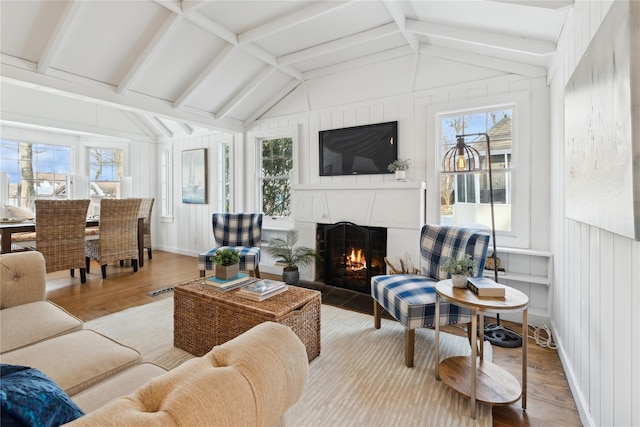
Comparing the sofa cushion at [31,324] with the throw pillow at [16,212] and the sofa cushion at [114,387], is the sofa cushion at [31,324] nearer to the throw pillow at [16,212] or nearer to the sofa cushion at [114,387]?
the sofa cushion at [114,387]

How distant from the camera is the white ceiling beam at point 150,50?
293 centimetres

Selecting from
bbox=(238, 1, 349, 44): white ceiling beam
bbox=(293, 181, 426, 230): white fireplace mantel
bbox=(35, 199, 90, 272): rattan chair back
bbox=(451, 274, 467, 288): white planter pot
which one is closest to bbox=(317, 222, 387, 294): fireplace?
bbox=(293, 181, 426, 230): white fireplace mantel

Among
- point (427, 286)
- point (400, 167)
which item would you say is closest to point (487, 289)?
point (427, 286)

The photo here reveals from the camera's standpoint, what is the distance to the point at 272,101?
4652mm

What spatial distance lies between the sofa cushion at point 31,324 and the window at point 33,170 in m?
4.84

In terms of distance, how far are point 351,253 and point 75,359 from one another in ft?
9.62

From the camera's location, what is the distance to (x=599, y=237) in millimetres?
1500

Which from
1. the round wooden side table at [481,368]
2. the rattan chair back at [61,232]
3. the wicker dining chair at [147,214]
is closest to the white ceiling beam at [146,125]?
the wicker dining chair at [147,214]

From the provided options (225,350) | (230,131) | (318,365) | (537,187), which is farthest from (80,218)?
(537,187)

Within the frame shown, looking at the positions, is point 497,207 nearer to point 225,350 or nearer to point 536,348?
point 536,348

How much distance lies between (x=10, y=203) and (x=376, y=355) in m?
6.41

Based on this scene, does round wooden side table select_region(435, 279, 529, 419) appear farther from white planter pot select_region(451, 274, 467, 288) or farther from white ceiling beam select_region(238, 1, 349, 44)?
white ceiling beam select_region(238, 1, 349, 44)

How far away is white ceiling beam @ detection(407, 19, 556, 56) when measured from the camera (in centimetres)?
247

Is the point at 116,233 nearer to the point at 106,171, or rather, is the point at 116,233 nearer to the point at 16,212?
the point at 16,212
